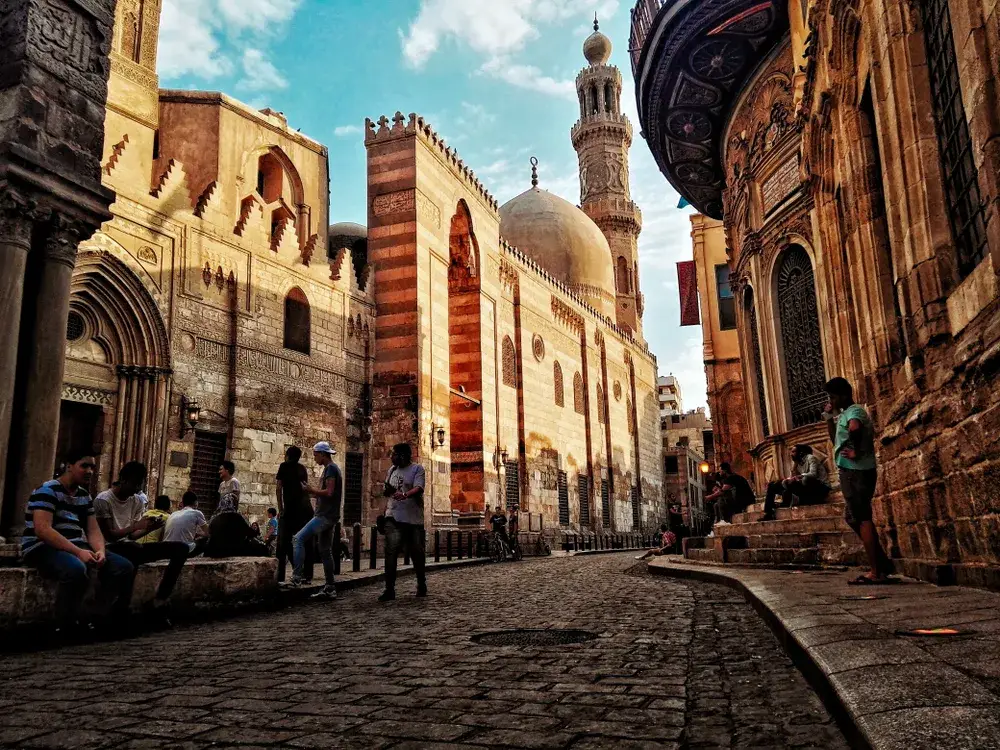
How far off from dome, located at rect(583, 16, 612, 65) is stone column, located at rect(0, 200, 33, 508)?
50183 mm

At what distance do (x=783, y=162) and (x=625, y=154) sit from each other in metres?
37.4

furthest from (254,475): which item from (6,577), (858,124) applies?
(858,124)

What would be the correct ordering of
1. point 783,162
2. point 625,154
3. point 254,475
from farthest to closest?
point 625,154 → point 254,475 → point 783,162

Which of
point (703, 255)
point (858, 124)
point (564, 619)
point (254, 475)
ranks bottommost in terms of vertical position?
point (564, 619)

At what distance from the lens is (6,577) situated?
477cm

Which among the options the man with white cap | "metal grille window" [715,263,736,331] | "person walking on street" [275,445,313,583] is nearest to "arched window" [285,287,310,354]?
"person walking on street" [275,445,313,583]

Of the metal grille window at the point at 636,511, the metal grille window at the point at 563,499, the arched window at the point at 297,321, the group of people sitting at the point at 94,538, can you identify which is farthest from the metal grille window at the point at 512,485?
the group of people sitting at the point at 94,538

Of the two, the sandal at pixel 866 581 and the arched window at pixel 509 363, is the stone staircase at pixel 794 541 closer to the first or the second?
the sandal at pixel 866 581

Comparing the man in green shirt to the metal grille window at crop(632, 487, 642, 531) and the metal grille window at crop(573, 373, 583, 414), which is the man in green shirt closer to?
the metal grille window at crop(573, 373, 583, 414)

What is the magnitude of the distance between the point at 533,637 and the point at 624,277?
142ft

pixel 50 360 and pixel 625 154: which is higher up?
pixel 625 154

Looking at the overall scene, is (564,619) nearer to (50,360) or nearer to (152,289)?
(50,360)

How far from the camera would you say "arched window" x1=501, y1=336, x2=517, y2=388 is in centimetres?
2716

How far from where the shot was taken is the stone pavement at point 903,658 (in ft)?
5.56
